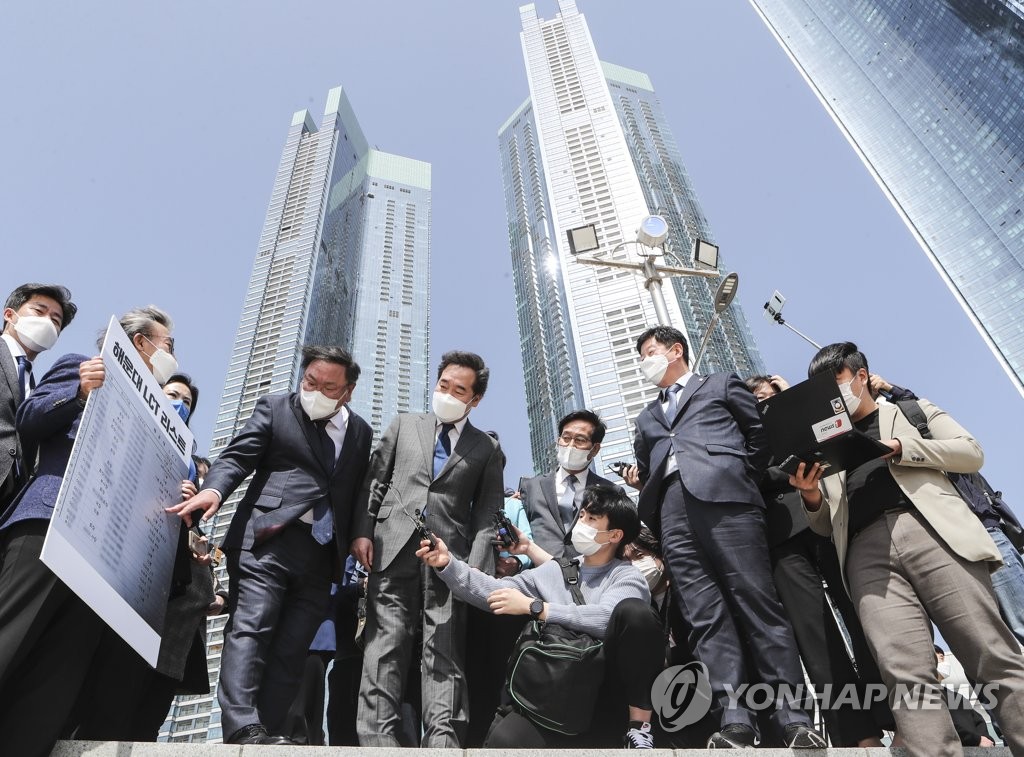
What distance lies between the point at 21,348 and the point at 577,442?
3031mm

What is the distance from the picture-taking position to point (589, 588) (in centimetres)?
345

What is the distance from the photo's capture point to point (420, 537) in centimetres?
350

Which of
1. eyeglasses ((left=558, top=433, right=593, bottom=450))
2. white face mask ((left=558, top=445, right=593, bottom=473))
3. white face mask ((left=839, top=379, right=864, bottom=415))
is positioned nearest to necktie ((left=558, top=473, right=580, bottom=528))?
white face mask ((left=558, top=445, right=593, bottom=473))

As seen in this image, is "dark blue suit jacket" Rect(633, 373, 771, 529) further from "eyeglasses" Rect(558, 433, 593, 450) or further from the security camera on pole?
the security camera on pole

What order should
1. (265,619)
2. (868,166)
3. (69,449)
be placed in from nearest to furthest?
(69,449), (265,619), (868,166)

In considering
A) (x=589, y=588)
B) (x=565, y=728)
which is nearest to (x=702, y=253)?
(x=589, y=588)

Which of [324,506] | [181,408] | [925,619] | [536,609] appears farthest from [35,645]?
[925,619]

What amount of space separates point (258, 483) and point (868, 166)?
8817cm

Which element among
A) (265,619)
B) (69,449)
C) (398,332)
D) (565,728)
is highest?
(398,332)

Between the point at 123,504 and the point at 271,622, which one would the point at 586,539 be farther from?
the point at 123,504

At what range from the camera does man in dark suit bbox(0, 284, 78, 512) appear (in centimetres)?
271

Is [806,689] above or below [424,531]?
below

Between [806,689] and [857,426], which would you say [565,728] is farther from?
[857,426]

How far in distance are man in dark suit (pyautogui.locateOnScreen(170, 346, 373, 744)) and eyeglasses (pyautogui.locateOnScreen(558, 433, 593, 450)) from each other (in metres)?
1.29
